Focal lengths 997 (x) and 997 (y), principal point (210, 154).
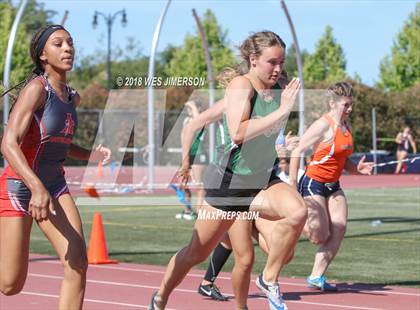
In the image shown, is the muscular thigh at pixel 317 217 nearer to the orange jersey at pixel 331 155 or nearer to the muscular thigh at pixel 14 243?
the orange jersey at pixel 331 155

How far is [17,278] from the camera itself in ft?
21.4

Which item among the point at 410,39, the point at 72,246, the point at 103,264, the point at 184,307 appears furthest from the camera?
the point at 410,39

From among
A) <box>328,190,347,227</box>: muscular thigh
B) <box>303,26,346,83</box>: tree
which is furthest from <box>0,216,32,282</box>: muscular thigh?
<box>303,26,346,83</box>: tree

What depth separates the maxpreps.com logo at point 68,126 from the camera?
6.47 meters

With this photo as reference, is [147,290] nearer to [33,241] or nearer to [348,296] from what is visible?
[348,296]

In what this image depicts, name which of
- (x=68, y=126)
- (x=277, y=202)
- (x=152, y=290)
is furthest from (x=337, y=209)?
(x=68, y=126)

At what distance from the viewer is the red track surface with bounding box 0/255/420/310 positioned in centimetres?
932

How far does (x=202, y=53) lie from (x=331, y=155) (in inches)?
2250

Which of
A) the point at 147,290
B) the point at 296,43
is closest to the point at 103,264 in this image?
the point at 147,290

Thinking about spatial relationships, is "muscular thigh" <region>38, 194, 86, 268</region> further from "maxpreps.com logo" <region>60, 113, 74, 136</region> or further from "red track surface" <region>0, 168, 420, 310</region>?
"red track surface" <region>0, 168, 420, 310</region>

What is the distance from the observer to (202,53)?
2645 inches

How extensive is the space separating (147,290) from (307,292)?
1.67m

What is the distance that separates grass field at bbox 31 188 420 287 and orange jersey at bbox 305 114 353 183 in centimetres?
145

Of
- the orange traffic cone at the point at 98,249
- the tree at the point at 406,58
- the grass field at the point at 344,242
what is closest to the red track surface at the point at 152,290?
the orange traffic cone at the point at 98,249
